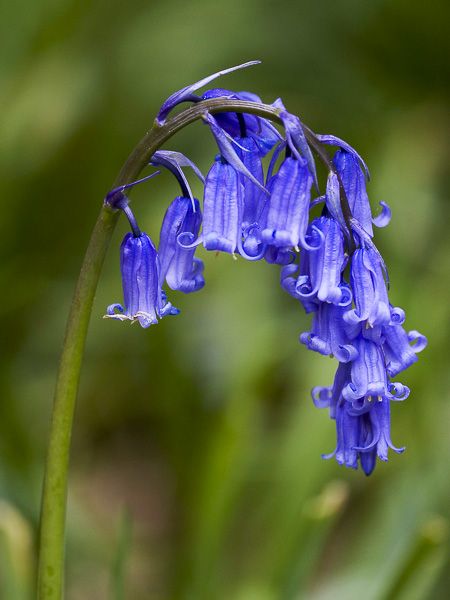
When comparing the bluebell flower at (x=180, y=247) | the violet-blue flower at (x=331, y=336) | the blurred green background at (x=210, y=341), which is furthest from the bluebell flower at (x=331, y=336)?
the blurred green background at (x=210, y=341)

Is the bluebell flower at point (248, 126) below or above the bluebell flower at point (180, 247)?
above

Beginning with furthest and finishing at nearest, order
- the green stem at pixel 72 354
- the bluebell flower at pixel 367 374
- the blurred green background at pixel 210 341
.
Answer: the blurred green background at pixel 210 341 → the bluebell flower at pixel 367 374 → the green stem at pixel 72 354

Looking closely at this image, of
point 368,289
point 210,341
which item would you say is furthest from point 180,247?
point 210,341

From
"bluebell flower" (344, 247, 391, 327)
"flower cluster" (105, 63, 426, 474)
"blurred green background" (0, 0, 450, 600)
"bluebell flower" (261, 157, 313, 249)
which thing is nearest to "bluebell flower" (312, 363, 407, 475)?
"flower cluster" (105, 63, 426, 474)

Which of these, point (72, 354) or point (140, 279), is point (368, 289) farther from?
point (72, 354)

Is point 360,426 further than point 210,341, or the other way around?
point 210,341

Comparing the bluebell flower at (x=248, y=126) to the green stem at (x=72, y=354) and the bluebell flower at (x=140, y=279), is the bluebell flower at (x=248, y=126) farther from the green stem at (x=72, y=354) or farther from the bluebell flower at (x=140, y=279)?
the bluebell flower at (x=140, y=279)

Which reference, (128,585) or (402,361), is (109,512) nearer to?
(128,585)
